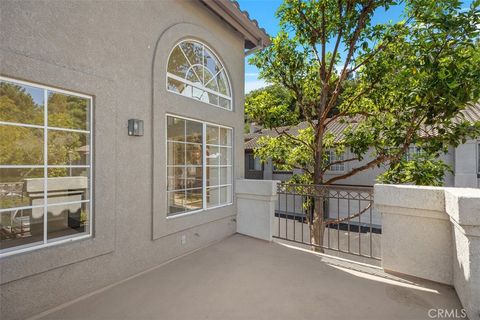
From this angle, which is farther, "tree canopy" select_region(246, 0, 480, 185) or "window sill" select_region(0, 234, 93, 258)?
"tree canopy" select_region(246, 0, 480, 185)

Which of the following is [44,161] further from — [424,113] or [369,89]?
[369,89]

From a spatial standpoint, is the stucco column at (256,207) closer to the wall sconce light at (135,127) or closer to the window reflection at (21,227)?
the wall sconce light at (135,127)

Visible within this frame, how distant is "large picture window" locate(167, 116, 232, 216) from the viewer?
18.2ft

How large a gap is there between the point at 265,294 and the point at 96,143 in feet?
11.7

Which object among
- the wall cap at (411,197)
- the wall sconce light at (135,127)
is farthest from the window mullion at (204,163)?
the wall cap at (411,197)

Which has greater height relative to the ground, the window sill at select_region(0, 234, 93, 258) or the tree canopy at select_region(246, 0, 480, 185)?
the tree canopy at select_region(246, 0, 480, 185)

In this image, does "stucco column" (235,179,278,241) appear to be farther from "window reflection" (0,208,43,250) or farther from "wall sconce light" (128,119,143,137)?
"window reflection" (0,208,43,250)

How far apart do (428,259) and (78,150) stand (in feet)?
19.5

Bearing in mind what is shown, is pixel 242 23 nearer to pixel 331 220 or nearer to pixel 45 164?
pixel 45 164

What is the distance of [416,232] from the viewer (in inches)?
164

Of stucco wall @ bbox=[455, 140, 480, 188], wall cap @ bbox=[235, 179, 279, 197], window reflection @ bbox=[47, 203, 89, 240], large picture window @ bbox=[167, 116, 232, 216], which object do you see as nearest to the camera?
window reflection @ bbox=[47, 203, 89, 240]

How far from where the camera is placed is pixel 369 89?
7.47m

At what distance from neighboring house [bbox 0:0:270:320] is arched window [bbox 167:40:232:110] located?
37 millimetres

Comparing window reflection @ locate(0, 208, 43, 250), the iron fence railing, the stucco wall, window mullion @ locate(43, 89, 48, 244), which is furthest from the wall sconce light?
the stucco wall
